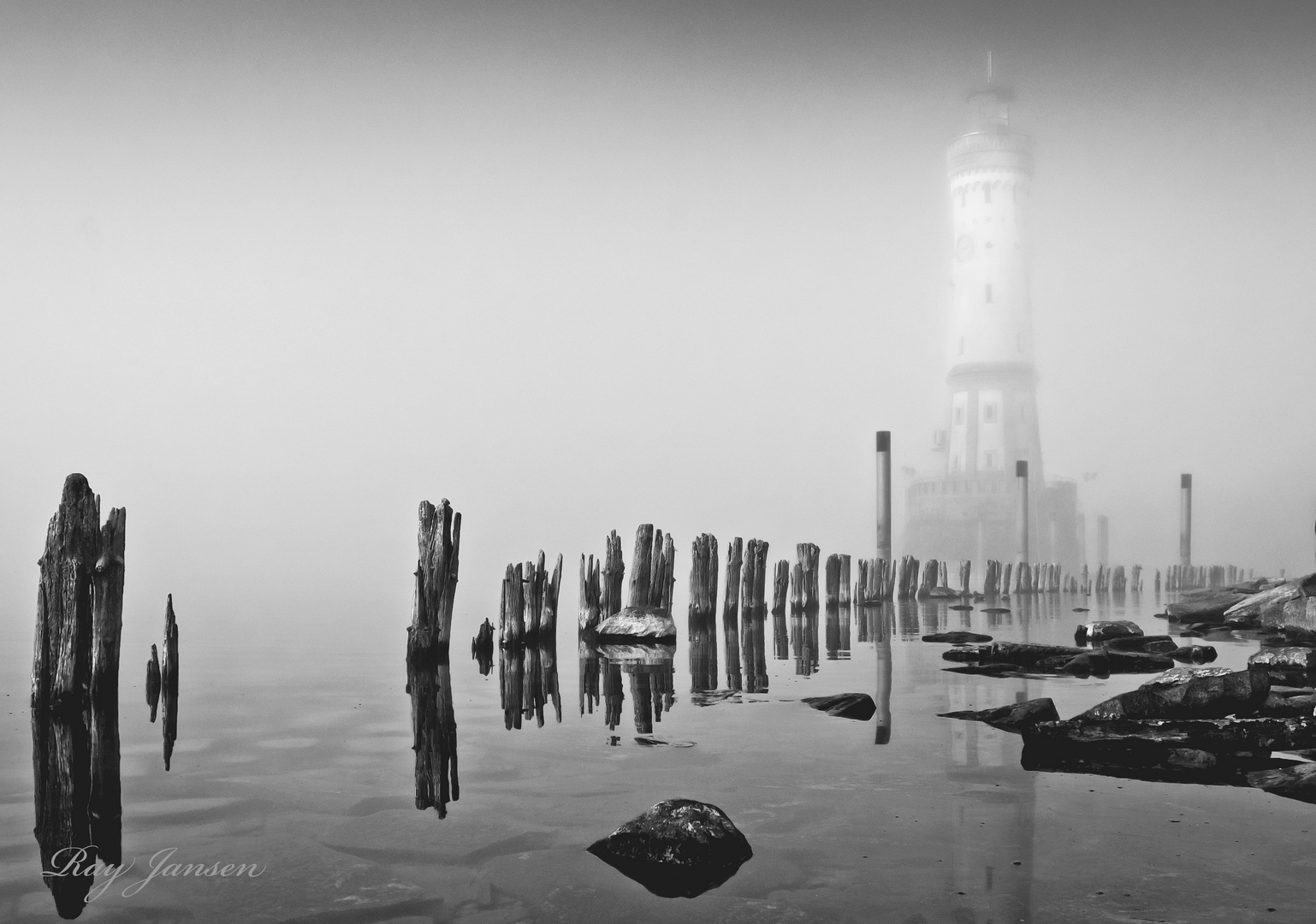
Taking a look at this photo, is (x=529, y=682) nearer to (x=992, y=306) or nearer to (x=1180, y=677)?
(x=1180, y=677)

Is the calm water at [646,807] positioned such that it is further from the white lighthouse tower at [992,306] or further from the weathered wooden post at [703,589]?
the white lighthouse tower at [992,306]

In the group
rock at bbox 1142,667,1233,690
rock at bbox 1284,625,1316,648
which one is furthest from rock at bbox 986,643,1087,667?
rock at bbox 1284,625,1316,648

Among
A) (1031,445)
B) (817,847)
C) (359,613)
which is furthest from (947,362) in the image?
(817,847)

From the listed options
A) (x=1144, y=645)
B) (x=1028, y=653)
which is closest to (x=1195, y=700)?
(x=1028, y=653)

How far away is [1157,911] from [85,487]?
28.7 ft

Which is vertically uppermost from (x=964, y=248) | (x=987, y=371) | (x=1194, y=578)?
(x=964, y=248)

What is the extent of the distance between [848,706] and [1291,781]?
3.98 meters

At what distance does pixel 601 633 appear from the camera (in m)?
18.4

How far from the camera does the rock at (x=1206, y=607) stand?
23547 mm

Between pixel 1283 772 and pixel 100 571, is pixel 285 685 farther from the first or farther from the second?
pixel 1283 772

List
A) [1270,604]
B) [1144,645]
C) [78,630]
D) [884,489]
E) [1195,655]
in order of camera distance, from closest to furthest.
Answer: [78,630], [1195,655], [1144,645], [1270,604], [884,489]

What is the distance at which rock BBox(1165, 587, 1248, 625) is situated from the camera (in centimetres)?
2355

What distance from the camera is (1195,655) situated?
567 inches

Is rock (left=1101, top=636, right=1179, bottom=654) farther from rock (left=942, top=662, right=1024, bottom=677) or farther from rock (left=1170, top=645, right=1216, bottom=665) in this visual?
rock (left=942, top=662, right=1024, bottom=677)
